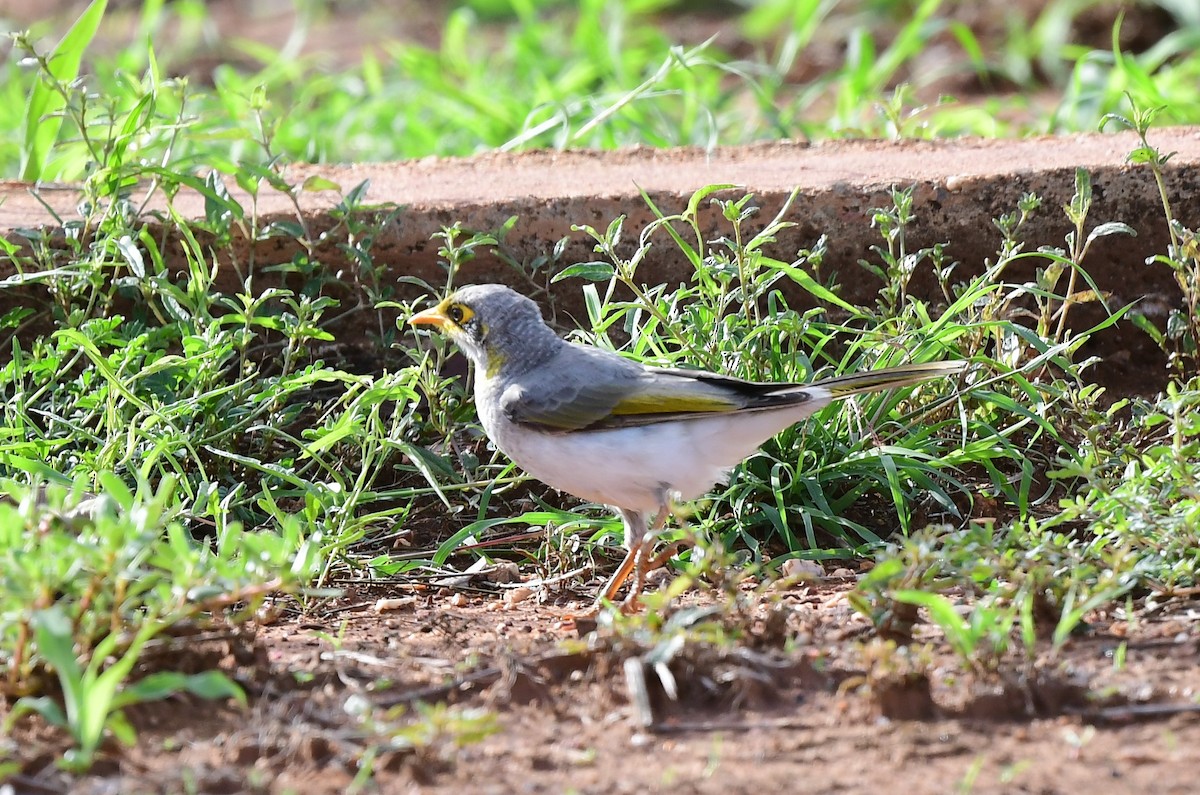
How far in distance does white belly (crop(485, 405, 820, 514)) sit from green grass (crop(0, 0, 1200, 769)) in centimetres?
30

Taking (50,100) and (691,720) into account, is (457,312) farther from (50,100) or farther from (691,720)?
(50,100)

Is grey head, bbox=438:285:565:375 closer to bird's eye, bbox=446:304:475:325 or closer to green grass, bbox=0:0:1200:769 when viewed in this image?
bird's eye, bbox=446:304:475:325

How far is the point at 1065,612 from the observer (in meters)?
3.40

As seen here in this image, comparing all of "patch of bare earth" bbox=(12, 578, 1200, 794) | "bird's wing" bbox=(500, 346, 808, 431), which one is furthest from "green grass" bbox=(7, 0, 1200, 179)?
"patch of bare earth" bbox=(12, 578, 1200, 794)

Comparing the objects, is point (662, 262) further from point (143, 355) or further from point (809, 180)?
point (143, 355)

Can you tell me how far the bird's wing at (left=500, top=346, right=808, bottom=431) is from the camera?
4316 millimetres

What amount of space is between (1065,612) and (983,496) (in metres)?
1.39

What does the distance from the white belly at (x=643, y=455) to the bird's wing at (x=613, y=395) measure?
0.04 m

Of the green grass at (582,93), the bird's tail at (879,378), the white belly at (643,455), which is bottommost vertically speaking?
the white belly at (643,455)

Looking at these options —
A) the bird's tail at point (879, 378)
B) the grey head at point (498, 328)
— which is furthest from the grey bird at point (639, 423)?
the grey head at point (498, 328)

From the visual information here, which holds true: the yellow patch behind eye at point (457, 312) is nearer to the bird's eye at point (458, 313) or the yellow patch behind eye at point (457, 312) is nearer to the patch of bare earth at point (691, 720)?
the bird's eye at point (458, 313)

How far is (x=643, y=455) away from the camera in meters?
4.35

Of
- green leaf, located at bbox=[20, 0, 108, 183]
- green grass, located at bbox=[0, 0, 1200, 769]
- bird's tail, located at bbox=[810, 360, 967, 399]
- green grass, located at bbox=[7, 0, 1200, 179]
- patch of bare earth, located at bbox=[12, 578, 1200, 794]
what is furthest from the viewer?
green grass, located at bbox=[7, 0, 1200, 179]

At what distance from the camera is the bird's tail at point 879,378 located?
4.28m
